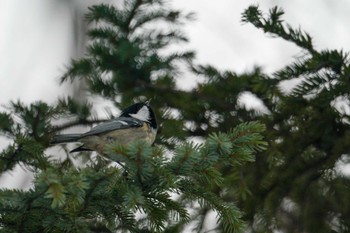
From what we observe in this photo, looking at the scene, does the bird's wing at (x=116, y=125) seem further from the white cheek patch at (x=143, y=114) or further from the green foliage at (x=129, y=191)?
the green foliage at (x=129, y=191)

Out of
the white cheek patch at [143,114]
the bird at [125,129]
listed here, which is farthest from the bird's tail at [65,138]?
the white cheek patch at [143,114]

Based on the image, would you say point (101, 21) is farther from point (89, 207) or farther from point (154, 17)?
point (89, 207)

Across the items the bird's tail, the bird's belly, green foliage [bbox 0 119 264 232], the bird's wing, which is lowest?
green foliage [bbox 0 119 264 232]

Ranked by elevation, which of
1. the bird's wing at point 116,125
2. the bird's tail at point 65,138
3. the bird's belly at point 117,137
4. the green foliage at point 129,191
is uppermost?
the bird's wing at point 116,125

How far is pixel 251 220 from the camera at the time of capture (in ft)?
11.1

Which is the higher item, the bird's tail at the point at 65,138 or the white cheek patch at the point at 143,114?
the white cheek patch at the point at 143,114

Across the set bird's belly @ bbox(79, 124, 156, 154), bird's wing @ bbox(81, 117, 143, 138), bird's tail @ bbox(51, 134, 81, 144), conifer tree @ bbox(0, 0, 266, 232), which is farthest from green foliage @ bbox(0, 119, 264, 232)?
bird's wing @ bbox(81, 117, 143, 138)

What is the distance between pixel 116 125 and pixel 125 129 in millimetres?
65

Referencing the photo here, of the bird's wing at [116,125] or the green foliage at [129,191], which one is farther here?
the bird's wing at [116,125]

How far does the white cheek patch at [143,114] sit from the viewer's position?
367cm

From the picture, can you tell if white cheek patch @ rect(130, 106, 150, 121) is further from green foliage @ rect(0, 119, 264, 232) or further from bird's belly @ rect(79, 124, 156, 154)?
green foliage @ rect(0, 119, 264, 232)

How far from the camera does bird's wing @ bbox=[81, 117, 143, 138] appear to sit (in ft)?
12.0

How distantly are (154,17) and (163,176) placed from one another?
190 centimetres

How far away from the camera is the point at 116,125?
146 inches
